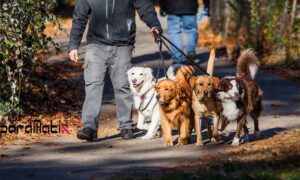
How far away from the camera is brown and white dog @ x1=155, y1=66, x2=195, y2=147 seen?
413 inches

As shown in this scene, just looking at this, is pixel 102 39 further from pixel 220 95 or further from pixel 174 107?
pixel 220 95

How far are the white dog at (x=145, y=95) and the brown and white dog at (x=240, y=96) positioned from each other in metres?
0.98

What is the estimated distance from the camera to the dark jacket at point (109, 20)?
11055mm

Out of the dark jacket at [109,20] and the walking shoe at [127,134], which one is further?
the walking shoe at [127,134]

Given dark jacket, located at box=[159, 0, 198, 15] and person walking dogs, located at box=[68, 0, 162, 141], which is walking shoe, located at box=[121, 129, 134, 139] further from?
dark jacket, located at box=[159, 0, 198, 15]

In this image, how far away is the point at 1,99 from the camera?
480 inches

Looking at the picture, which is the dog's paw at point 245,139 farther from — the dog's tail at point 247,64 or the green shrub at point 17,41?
the green shrub at point 17,41

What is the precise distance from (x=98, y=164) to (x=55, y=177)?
0.87m

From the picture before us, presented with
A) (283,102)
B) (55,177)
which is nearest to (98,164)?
(55,177)

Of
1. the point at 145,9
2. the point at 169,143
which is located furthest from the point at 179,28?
the point at 169,143

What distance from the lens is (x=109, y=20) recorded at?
11.1 metres

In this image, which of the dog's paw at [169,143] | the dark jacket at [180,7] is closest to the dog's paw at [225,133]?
the dog's paw at [169,143]

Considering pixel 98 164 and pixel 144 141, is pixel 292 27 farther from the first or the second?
pixel 98 164

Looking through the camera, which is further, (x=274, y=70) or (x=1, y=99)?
(x=274, y=70)
